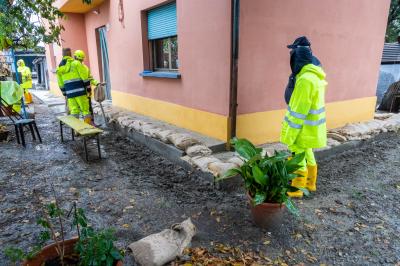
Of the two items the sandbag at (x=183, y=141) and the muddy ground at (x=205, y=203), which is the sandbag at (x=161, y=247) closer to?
the muddy ground at (x=205, y=203)

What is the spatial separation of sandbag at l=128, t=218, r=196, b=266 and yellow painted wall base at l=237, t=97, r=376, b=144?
2.27m

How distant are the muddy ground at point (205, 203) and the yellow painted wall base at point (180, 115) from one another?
33.5 inches

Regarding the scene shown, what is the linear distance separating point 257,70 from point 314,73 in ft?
4.66

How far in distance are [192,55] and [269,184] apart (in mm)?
3055

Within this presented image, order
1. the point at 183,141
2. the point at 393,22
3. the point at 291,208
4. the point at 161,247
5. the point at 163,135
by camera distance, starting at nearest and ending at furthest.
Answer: the point at 161,247, the point at 291,208, the point at 183,141, the point at 163,135, the point at 393,22

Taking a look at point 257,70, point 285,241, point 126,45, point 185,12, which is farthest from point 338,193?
point 126,45

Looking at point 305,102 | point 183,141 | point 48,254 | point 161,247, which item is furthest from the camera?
point 183,141

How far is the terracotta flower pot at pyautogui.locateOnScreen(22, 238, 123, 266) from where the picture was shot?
1791mm

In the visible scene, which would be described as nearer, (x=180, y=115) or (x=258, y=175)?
(x=258, y=175)

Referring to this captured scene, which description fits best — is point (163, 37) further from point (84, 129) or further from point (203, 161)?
point (203, 161)

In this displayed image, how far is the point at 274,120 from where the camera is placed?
4.98m

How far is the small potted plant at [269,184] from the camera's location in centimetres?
272

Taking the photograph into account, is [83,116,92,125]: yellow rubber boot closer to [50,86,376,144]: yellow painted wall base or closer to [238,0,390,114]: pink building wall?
[50,86,376,144]: yellow painted wall base

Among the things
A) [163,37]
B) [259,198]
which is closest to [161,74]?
[163,37]
